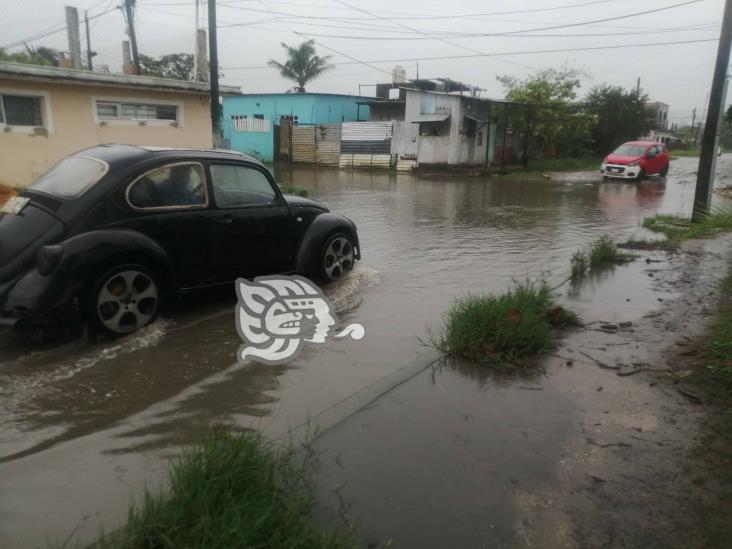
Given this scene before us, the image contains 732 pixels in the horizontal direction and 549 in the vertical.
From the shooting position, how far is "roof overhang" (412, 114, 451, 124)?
2945 cm

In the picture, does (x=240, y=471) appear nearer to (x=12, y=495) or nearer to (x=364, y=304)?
(x=12, y=495)

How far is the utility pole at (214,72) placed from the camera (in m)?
15.8

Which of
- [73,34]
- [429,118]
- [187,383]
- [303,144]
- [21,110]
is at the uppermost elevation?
[73,34]

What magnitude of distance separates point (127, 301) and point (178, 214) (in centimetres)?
92

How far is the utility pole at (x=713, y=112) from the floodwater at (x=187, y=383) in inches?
170

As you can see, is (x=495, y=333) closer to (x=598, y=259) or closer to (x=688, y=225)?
(x=598, y=259)

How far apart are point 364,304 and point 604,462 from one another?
3684mm

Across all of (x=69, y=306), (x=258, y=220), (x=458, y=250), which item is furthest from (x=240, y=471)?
(x=458, y=250)

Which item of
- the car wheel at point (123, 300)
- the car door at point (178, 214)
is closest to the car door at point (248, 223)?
the car door at point (178, 214)

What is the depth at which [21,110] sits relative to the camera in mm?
13922

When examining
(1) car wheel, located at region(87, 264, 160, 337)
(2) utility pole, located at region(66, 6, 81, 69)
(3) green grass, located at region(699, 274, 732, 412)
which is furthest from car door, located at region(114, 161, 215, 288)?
(2) utility pole, located at region(66, 6, 81, 69)

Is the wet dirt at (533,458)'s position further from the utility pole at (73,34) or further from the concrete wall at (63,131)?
the utility pole at (73,34)

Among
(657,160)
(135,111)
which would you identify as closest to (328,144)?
(657,160)

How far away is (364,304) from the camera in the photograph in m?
6.61
